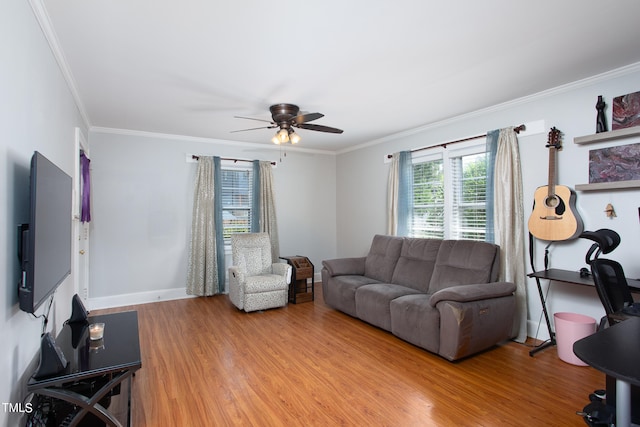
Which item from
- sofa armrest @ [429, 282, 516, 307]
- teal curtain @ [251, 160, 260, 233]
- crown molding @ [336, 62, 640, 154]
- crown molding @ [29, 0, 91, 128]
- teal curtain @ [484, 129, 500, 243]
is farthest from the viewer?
teal curtain @ [251, 160, 260, 233]

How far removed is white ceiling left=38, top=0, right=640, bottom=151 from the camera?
2014mm

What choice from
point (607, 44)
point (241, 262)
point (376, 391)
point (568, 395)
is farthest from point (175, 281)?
point (607, 44)

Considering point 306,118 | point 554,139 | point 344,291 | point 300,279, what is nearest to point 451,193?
point 554,139

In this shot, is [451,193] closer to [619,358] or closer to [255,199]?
[255,199]

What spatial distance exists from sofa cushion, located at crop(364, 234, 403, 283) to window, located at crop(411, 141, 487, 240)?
1.68ft

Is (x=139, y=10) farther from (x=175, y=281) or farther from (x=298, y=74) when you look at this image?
(x=175, y=281)

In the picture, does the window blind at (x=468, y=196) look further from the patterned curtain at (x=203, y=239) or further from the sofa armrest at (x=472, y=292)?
the patterned curtain at (x=203, y=239)

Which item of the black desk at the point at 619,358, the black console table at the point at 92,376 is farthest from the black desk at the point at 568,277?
the black console table at the point at 92,376

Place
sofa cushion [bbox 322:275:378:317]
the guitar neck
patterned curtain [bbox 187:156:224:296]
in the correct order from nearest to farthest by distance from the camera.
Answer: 1. the guitar neck
2. sofa cushion [bbox 322:275:378:317]
3. patterned curtain [bbox 187:156:224:296]

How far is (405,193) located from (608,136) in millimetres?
2439

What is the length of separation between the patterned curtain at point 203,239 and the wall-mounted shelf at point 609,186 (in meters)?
4.67

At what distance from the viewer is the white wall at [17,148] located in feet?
4.84

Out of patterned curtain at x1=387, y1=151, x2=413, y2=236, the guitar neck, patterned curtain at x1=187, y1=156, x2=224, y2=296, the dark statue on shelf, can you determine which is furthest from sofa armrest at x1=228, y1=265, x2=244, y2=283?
the dark statue on shelf

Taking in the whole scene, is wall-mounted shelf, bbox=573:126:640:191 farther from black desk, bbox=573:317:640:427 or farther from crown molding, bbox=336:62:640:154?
black desk, bbox=573:317:640:427
